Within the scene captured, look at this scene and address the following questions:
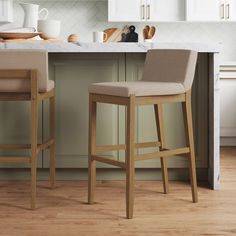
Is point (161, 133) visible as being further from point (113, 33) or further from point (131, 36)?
point (113, 33)

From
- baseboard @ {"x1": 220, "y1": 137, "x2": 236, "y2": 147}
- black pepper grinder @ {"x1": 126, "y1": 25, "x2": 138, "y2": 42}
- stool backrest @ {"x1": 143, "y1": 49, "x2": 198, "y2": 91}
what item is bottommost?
baseboard @ {"x1": 220, "y1": 137, "x2": 236, "y2": 147}

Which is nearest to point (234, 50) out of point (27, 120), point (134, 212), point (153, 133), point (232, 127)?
point (232, 127)

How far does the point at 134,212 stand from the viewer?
282cm

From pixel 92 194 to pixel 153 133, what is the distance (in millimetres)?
709

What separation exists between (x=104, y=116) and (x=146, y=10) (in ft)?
7.73

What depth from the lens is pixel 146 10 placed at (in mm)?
5578

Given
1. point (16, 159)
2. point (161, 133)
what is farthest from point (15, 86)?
point (161, 133)

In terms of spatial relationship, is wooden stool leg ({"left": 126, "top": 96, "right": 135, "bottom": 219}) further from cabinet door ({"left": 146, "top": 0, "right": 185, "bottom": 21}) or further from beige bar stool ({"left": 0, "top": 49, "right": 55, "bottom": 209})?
cabinet door ({"left": 146, "top": 0, "right": 185, "bottom": 21})

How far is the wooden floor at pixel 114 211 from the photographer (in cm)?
252

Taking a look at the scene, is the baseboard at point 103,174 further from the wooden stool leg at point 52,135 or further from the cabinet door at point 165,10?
the cabinet door at point 165,10

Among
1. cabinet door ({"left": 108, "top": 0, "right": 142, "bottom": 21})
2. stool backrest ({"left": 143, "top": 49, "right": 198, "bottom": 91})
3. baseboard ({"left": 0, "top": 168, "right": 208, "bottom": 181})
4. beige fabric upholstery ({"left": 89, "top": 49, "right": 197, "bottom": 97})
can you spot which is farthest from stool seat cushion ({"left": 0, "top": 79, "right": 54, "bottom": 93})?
cabinet door ({"left": 108, "top": 0, "right": 142, "bottom": 21})

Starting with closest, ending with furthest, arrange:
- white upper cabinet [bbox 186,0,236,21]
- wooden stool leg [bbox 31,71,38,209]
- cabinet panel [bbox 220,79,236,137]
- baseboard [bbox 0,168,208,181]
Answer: wooden stool leg [bbox 31,71,38,209]
baseboard [bbox 0,168,208,181]
cabinet panel [bbox 220,79,236,137]
white upper cabinet [bbox 186,0,236,21]

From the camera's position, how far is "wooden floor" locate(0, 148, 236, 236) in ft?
8.27

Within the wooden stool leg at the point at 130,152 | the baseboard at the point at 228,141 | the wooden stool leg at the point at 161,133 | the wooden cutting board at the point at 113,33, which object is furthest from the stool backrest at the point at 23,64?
the baseboard at the point at 228,141
